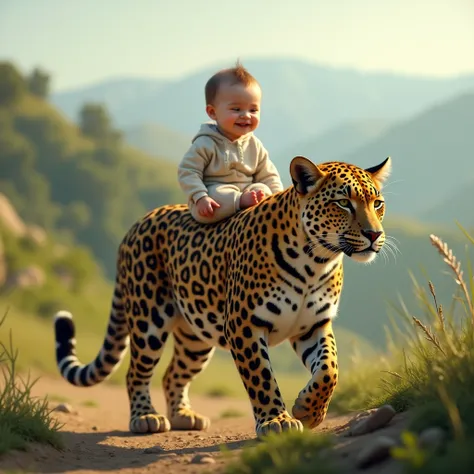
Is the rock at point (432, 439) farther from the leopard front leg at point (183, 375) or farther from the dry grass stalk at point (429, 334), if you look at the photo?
the leopard front leg at point (183, 375)

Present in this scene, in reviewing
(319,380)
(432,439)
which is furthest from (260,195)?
(432,439)

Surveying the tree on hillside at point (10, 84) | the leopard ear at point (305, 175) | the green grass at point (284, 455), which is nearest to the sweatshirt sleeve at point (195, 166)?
the leopard ear at point (305, 175)

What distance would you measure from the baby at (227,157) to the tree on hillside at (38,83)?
1982 inches

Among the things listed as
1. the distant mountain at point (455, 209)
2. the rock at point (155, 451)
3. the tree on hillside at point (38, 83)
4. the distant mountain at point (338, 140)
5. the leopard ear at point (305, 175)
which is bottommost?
the rock at point (155, 451)

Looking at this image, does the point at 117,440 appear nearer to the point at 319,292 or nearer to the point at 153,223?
the point at 153,223

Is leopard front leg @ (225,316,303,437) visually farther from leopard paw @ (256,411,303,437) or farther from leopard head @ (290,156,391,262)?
leopard head @ (290,156,391,262)

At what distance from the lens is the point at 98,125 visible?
6122 cm

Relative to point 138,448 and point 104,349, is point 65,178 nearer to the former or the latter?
point 104,349

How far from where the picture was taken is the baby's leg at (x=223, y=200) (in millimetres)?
5691

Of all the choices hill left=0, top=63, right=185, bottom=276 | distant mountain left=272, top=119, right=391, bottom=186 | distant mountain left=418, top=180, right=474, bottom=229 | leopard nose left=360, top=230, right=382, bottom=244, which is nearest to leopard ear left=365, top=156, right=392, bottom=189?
leopard nose left=360, top=230, right=382, bottom=244

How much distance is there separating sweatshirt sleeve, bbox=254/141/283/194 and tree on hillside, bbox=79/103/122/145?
55.8m

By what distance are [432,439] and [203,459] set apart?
133 cm

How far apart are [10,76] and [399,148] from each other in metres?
89.3

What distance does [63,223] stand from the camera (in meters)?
53.5
